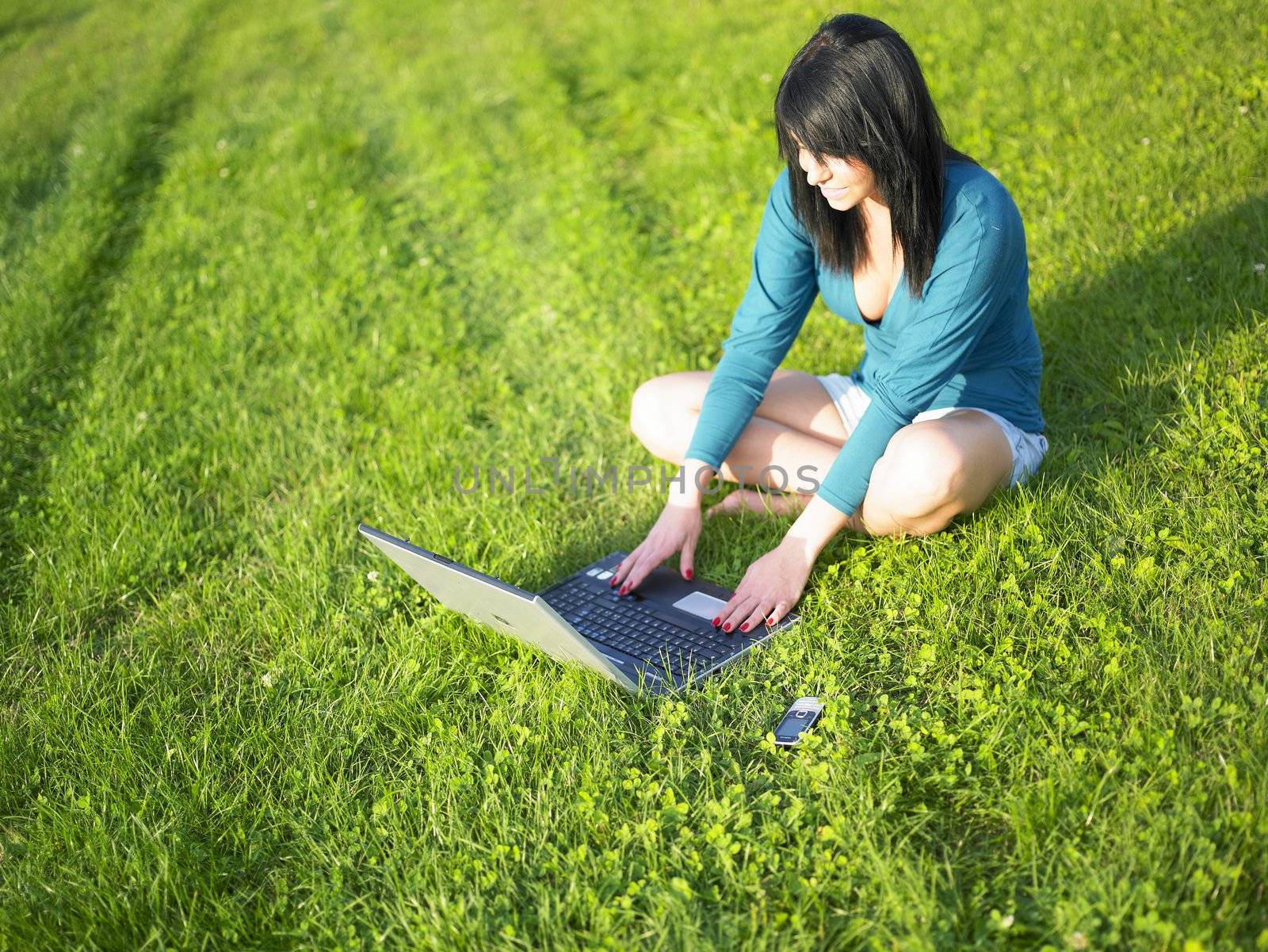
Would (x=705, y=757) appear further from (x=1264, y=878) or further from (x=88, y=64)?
(x=88, y=64)

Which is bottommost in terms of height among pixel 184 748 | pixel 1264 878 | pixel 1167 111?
pixel 1167 111

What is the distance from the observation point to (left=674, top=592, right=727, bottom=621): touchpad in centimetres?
287

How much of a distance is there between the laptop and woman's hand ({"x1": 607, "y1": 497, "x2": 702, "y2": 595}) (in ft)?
0.17

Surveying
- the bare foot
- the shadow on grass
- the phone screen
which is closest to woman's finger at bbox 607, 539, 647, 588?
the bare foot

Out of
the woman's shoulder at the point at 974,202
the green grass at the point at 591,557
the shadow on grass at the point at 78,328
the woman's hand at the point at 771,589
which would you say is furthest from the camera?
the shadow on grass at the point at 78,328

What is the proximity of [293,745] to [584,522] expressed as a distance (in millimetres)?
1211

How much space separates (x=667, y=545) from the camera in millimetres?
3031

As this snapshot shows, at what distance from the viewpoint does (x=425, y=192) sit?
625 cm

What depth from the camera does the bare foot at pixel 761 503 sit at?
330 cm

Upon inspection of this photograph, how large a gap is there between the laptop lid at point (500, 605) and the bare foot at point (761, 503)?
892 millimetres

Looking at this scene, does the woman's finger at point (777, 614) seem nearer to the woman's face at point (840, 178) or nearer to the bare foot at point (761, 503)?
the bare foot at point (761, 503)

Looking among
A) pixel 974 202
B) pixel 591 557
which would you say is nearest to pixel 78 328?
pixel 591 557

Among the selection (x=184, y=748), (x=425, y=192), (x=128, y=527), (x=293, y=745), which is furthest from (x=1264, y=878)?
(x=425, y=192)

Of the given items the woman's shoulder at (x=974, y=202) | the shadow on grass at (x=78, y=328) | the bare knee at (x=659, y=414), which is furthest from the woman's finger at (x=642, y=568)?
the shadow on grass at (x=78, y=328)
